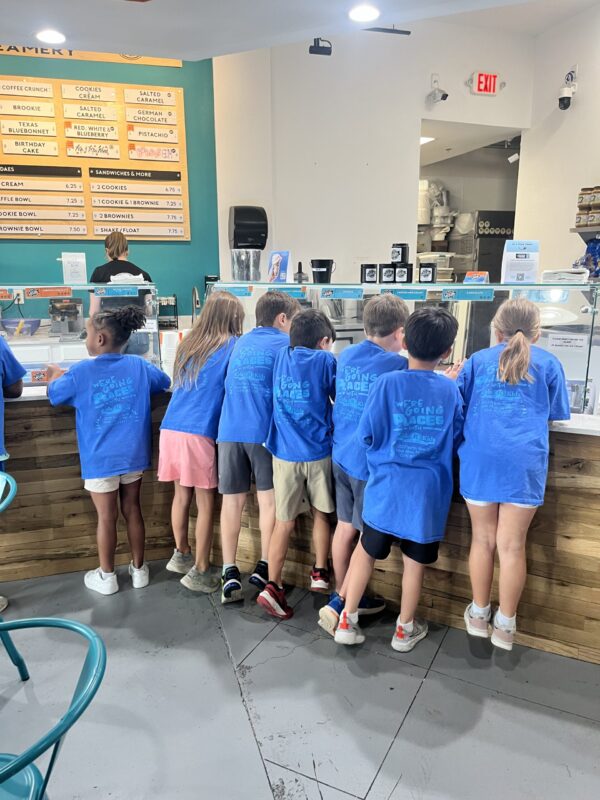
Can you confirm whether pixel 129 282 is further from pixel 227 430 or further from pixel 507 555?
pixel 507 555

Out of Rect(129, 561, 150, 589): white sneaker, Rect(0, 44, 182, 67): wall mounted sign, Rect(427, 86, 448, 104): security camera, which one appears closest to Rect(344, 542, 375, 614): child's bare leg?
Rect(129, 561, 150, 589): white sneaker

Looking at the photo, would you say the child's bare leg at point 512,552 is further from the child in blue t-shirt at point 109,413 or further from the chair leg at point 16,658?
the chair leg at point 16,658

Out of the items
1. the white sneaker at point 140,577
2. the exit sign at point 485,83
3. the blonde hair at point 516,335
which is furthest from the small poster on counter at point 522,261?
the exit sign at point 485,83

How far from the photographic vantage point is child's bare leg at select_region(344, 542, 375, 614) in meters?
2.03

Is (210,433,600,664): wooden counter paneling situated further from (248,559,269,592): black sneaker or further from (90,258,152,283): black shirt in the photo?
(90,258,152,283): black shirt

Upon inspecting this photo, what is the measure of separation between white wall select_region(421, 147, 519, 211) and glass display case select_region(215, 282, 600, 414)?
593 cm

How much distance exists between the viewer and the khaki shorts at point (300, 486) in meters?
2.21

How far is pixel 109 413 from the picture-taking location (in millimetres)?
2314

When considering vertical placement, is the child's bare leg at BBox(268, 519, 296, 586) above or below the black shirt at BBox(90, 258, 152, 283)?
below

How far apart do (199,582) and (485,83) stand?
5465 mm

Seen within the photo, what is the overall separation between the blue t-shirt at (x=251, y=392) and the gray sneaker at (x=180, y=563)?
2.27 feet

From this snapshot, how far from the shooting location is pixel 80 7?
2.02 metres

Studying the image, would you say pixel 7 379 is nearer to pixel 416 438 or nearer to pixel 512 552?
pixel 416 438

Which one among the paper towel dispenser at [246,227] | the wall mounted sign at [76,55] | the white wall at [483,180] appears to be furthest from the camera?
the white wall at [483,180]
